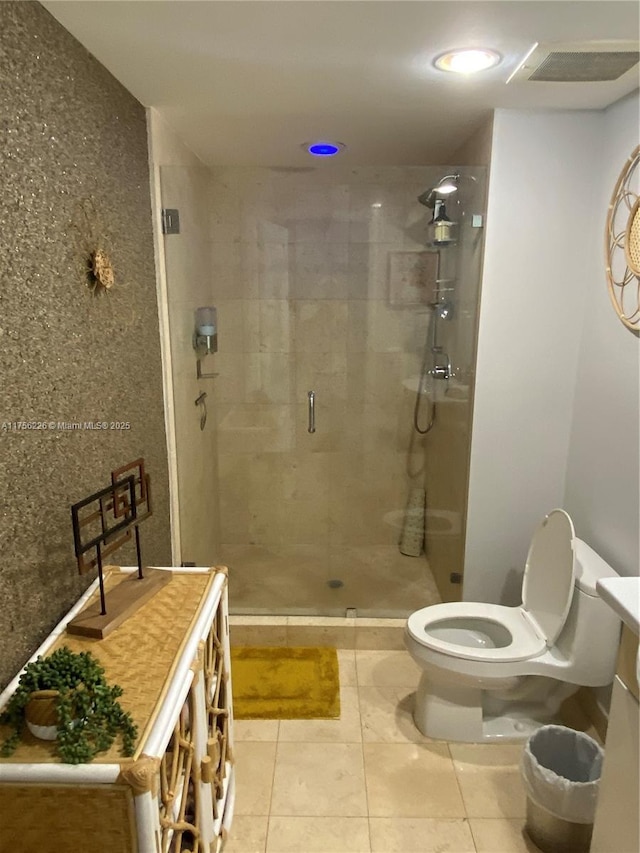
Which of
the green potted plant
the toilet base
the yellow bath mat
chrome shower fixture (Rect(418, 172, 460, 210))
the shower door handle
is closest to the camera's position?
the green potted plant

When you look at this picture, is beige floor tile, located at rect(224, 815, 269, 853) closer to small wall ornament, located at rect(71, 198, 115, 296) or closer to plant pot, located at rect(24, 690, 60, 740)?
plant pot, located at rect(24, 690, 60, 740)

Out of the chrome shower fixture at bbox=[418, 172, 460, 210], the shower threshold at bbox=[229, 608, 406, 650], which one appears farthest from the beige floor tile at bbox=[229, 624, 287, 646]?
the chrome shower fixture at bbox=[418, 172, 460, 210]

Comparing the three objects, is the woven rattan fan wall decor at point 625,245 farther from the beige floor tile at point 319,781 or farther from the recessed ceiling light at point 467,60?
the beige floor tile at point 319,781

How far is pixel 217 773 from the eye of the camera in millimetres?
1562

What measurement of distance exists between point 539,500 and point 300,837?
1.55m

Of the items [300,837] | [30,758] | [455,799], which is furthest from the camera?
[455,799]

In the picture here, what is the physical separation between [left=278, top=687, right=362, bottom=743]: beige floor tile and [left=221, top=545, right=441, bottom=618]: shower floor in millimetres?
548

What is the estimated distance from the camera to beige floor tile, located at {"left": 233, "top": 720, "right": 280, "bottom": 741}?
213 cm

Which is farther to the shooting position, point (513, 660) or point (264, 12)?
point (513, 660)

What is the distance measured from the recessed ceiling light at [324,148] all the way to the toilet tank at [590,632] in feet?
6.44

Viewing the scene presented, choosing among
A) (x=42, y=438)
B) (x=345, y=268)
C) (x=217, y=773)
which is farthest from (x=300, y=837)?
(x=345, y=268)

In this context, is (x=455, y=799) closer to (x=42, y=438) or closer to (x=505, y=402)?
(x=505, y=402)

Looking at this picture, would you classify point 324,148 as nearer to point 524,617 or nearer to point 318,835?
point 524,617

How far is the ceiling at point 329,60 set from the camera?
133 centimetres
